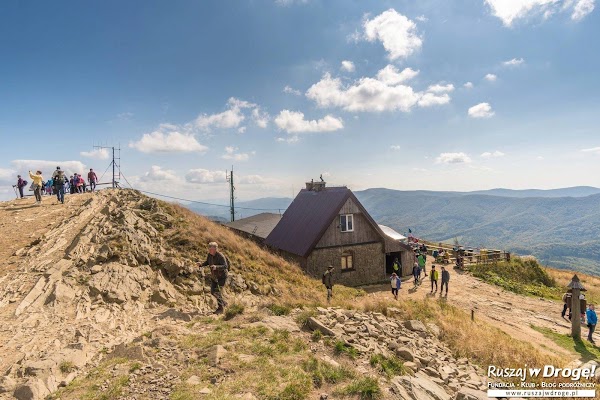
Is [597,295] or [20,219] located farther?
[597,295]

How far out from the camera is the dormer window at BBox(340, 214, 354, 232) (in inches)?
1041

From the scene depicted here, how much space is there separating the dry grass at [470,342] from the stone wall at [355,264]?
34.1 feet

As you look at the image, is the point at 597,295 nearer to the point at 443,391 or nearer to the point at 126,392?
the point at 443,391

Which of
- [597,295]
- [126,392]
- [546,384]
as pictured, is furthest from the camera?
[597,295]

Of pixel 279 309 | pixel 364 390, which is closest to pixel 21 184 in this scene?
pixel 279 309

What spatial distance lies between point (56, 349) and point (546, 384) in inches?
534

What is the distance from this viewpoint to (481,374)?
9.66m

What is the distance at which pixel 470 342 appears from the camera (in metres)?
11.6

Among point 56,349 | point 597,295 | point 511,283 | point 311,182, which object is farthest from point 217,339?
point 597,295

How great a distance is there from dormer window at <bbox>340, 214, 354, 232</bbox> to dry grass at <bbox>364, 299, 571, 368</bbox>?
11074mm

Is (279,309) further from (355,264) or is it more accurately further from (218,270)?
(355,264)

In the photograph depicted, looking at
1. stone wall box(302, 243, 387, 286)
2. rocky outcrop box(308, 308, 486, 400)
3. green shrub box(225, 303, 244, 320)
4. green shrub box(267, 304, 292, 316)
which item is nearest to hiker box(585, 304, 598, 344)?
rocky outcrop box(308, 308, 486, 400)

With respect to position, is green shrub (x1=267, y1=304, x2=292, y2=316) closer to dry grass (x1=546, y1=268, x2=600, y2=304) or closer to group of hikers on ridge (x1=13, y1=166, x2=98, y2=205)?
group of hikers on ridge (x1=13, y1=166, x2=98, y2=205)

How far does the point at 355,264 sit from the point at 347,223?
353 centimetres
